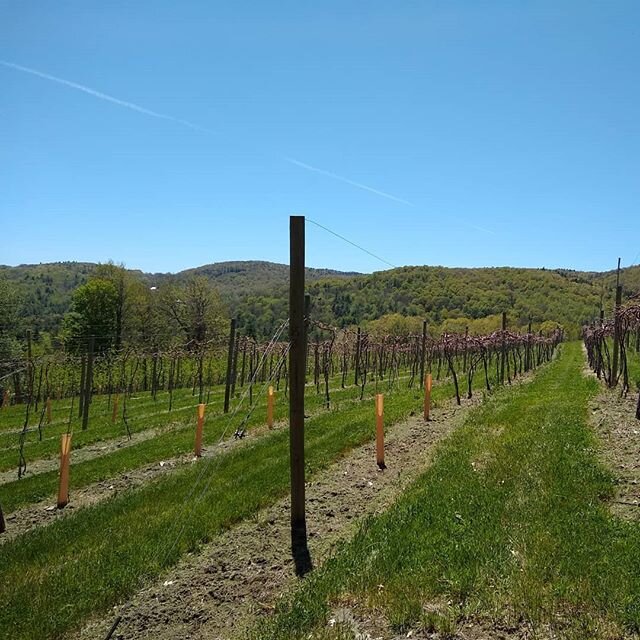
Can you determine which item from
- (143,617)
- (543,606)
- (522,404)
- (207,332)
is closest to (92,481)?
(143,617)

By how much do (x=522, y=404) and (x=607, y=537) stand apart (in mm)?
10681

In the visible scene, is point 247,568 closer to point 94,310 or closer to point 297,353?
point 297,353

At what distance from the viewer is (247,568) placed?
624 centimetres

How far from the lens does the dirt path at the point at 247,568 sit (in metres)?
5.19

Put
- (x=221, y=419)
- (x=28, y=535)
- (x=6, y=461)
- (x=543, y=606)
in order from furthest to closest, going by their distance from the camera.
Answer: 1. (x=221, y=419)
2. (x=6, y=461)
3. (x=28, y=535)
4. (x=543, y=606)

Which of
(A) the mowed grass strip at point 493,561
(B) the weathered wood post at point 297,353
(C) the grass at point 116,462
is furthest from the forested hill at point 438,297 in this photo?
(B) the weathered wood post at point 297,353

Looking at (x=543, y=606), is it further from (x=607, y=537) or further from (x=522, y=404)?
(x=522, y=404)

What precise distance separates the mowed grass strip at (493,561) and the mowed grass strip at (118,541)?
201cm

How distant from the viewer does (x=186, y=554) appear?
6.76 m

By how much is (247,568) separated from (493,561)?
2.72m

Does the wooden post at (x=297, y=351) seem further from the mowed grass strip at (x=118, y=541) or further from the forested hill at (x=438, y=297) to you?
the forested hill at (x=438, y=297)

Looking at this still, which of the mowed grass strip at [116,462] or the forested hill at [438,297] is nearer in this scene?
the mowed grass strip at [116,462]

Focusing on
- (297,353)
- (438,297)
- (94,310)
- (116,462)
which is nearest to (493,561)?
(297,353)

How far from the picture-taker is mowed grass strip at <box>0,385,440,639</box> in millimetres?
5578
